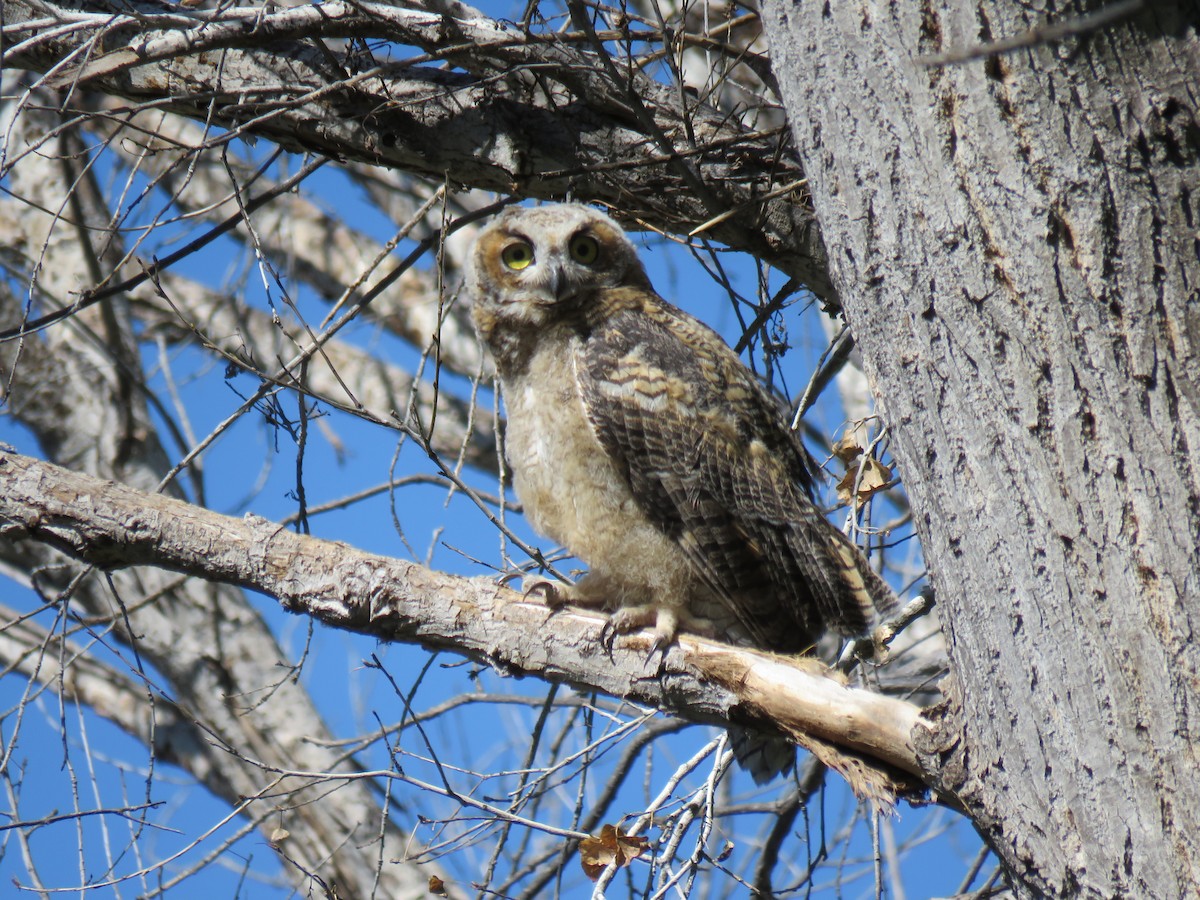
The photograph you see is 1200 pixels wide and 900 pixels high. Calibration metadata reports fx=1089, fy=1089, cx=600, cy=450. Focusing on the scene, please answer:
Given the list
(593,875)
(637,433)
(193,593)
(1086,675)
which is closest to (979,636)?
(1086,675)

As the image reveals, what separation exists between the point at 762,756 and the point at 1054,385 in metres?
1.75

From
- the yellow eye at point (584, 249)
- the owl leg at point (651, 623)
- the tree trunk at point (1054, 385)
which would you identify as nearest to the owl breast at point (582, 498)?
the owl leg at point (651, 623)

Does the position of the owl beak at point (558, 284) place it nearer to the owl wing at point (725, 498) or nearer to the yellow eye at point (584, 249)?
the yellow eye at point (584, 249)

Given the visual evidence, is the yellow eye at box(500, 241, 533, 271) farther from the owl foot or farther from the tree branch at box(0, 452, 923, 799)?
the tree branch at box(0, 452, 923, 799)

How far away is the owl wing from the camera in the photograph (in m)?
3.29

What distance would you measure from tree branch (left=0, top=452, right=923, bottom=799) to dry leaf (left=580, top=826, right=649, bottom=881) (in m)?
0.33

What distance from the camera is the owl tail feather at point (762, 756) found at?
3191mm

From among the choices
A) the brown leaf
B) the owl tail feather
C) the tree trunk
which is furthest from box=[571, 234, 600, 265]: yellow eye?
the tree trunk

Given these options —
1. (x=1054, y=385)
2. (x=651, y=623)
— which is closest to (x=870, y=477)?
(x=651, y=623)

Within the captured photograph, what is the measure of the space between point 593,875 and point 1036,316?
1766 millimetres

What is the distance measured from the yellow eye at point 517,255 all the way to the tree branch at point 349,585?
150 cm

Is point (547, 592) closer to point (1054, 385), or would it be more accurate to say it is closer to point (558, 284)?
point (558, 284)

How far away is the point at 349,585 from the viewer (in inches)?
111

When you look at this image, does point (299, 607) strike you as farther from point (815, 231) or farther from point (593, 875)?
point (815, 231)
